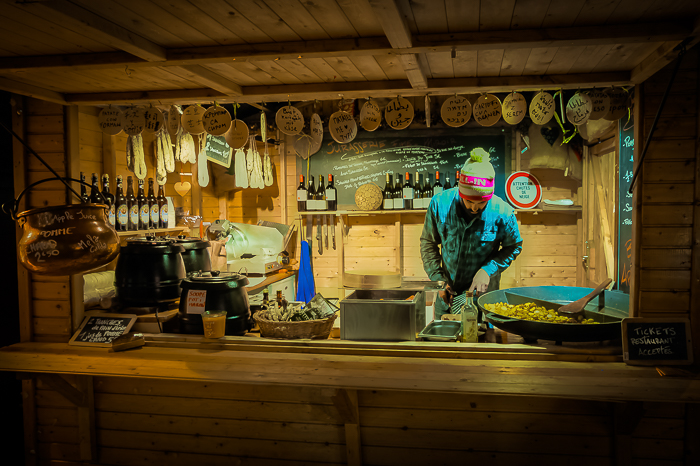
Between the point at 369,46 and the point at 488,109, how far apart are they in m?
0.77

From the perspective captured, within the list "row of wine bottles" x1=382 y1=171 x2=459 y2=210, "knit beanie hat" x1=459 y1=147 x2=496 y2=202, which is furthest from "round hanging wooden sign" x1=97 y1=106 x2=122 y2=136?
"row of wine bottles" x1=382 y1=171 x2=459 y2=210

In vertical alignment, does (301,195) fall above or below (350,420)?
above

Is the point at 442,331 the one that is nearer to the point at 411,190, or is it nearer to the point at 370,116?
the point at 370,116

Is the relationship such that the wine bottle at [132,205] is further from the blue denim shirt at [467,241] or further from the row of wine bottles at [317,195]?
the blue denim shirt at [467,241]

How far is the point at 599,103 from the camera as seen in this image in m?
2.25

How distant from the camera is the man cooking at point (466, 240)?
10.5 feet

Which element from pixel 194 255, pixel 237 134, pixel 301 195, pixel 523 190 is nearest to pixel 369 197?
pixel 301 195

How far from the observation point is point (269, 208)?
5461mm

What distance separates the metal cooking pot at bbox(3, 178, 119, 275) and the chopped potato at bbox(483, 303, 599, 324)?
6.17 feet

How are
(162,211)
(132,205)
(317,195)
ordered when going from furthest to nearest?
1. (317,195)
2. (162,211)
3. (132,205)

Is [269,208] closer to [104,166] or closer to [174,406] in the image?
[104,166]

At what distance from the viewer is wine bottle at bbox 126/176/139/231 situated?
11.5 feet

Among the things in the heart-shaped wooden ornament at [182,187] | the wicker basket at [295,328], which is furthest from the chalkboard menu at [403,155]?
the wicker basket at [295,328]

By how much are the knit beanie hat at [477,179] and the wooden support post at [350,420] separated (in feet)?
4.86
